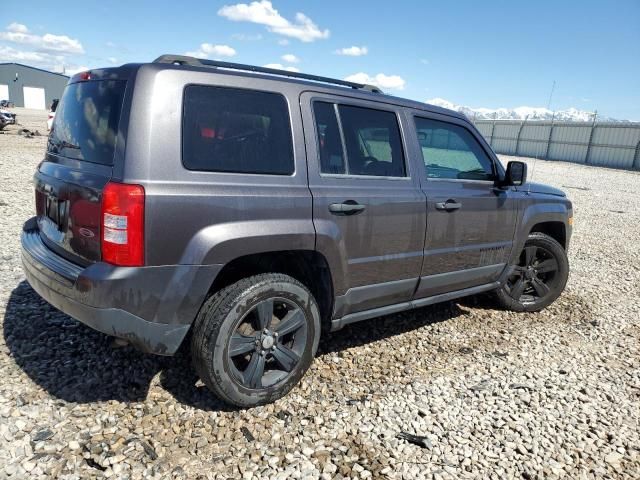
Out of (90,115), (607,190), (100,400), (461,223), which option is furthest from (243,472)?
(607,190)

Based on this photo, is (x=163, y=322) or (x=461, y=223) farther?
(x=461, y=223)

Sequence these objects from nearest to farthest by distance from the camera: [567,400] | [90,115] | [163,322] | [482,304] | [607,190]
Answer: [163,322] < [90,115] < [567,400] < [482,304] < [607,190]

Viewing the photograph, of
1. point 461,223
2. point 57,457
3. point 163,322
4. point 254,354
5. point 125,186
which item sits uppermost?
point 125,186

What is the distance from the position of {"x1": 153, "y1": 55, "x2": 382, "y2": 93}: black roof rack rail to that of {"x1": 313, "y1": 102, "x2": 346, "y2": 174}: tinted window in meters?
0.29

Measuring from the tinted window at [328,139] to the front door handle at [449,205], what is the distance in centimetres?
86

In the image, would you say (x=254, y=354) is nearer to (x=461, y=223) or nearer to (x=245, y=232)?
(x=245, y=232)

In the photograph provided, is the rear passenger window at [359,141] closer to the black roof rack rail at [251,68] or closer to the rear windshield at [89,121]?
the black roof rack rail at [251,68]

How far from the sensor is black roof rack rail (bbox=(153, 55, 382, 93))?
8.51 feet

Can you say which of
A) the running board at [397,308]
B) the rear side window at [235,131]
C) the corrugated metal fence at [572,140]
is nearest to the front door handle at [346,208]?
the rear side window at [235,131]

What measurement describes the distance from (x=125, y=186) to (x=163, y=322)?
71 centimetres

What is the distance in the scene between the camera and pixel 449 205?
3549 millimetres

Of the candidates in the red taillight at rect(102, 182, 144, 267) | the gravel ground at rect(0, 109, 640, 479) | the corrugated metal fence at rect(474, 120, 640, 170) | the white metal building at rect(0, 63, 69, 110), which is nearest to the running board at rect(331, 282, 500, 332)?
the gravel ground at rect(0, 109, 640, 479)

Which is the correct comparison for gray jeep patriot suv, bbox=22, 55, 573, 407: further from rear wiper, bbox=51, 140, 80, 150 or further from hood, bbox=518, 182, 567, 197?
hood, bbox=518, 182, 567, 197

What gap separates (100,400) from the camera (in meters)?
2.81
